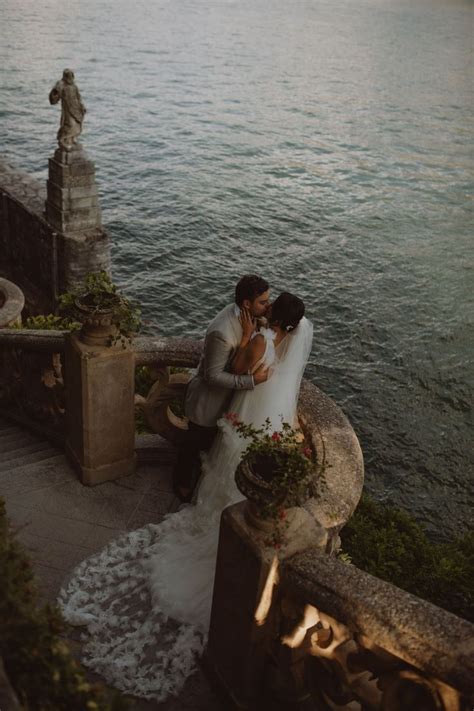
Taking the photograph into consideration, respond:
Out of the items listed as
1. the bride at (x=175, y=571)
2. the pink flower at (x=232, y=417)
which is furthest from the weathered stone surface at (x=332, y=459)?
the pink flower at (x=232, y=417)

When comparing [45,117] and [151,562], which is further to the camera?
[45,117]

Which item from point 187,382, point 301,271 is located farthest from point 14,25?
point 187,382

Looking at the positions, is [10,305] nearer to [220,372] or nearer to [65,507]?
[65,507]

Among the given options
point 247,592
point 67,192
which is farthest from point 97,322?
point 67,192

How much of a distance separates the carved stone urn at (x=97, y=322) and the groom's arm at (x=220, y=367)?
2.38 feet

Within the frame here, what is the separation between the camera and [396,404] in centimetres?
1666

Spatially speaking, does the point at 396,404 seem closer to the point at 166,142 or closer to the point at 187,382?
the point at 187,382

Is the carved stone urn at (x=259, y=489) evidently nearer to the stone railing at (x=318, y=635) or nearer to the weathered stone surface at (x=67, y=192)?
the stone railing at (x=318, y=635)

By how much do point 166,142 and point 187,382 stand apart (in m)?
29.0

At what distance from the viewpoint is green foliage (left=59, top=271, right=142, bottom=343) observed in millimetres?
5164

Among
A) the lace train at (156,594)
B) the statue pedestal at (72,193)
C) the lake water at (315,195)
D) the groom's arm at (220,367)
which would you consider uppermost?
the groom's arm at (220,367)

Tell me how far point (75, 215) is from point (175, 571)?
519 inches

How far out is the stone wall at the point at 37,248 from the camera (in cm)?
1697

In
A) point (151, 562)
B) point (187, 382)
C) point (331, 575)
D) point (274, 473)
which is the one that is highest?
point (274, 473)
